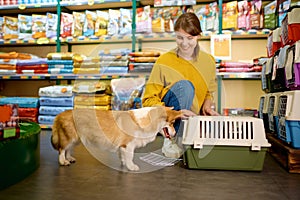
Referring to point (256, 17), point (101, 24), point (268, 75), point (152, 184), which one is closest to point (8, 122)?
point (152, 184)

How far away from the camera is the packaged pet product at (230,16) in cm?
322

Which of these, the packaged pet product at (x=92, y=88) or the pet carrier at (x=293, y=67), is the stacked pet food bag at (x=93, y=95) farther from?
the pet carrier at (x=293, y=67)

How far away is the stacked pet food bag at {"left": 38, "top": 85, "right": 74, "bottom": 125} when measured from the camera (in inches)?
136

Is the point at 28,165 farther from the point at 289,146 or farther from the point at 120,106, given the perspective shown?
the point at 120,106

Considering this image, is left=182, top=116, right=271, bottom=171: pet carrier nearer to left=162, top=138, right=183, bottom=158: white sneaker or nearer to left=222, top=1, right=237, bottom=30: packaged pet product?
left=162, top=138, right=183, bottom=158: white sneaker

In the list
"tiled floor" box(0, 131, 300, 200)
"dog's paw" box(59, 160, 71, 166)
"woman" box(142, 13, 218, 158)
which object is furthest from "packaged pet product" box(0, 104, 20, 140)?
"woman" box(142, 13, 218, 158)

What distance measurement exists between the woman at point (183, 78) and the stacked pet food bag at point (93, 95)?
134 centimetres

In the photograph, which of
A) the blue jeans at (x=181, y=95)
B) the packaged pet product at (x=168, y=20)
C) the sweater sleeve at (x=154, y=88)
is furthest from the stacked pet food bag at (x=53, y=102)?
the blue jeans at (x=181, y=95)

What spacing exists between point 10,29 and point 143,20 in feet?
5.91

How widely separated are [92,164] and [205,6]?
237cm

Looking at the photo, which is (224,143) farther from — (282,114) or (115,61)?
(115,61)

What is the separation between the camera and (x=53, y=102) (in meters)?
3.49

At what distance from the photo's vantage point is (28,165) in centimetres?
153

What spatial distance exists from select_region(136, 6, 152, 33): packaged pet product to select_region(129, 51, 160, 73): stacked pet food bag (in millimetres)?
325
